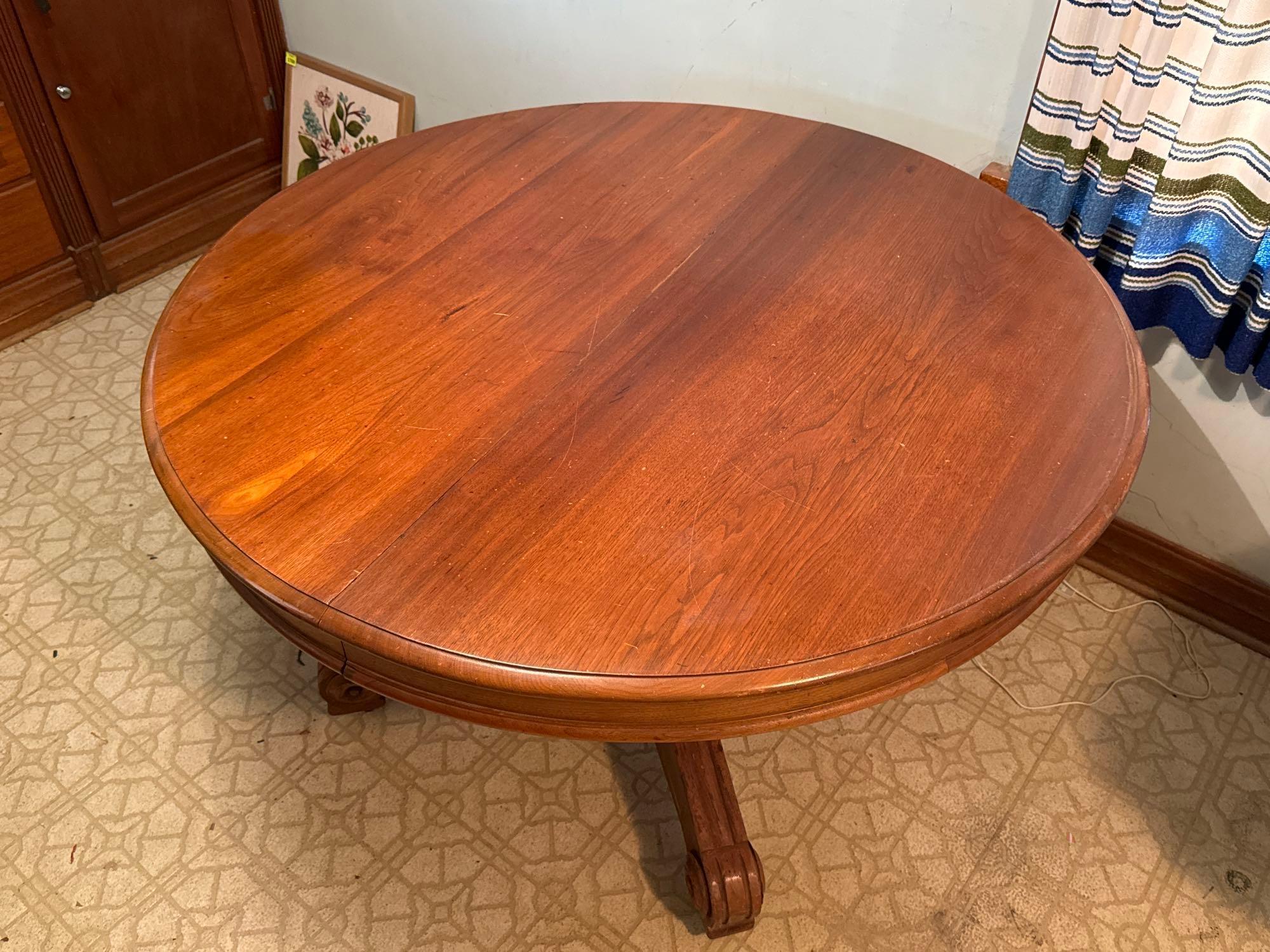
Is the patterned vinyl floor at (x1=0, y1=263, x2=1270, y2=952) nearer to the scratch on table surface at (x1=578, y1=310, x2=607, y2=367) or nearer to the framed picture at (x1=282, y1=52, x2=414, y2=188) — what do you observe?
the scratch on table surface at (x1=578, y1=310, x2=607, y2=367)

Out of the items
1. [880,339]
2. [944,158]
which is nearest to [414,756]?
[880,339]

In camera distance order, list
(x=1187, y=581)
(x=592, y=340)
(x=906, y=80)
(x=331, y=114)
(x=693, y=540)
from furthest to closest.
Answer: (x=331, y=114) → (x=1187, y=581) → (x=906, y=80) → (x=592, y=340) → (x=693, y=540)

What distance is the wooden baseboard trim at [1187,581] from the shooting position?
1766 millimetres

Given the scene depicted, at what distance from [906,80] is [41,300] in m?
1.95

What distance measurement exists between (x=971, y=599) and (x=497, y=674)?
0.42 metres

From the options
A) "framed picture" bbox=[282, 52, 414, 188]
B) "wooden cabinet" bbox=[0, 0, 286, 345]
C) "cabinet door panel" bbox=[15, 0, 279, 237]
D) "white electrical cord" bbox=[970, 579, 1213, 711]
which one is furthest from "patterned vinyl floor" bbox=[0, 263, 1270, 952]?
"framed picture" bbox=[282, 52, 414, 188]

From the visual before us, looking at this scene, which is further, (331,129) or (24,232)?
(331,129)

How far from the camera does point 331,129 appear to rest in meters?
2.59

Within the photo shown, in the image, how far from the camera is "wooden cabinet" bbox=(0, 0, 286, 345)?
2186 mm

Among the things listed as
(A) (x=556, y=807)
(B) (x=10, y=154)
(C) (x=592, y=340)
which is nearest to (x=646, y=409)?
(C) (x=592, y=340)

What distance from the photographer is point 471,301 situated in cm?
124

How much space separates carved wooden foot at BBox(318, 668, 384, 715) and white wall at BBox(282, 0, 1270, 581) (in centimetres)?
123

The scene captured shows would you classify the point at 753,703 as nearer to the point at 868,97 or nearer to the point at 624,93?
the point at 868,97

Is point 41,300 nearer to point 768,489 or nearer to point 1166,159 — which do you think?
point 768,489
